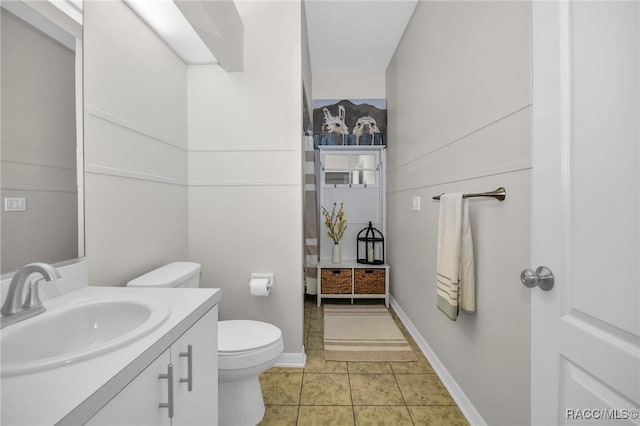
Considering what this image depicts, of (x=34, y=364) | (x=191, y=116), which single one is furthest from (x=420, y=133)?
(x=34, y=364)

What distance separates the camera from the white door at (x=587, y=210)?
24.9 inches

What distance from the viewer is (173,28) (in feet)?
5.30

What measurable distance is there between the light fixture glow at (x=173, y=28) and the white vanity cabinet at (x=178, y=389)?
143 centimetres

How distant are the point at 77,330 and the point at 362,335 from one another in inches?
81.8

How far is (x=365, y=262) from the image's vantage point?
135 inches

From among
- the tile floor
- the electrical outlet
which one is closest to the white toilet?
the tile floor

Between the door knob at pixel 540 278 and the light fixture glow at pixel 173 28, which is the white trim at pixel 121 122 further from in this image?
the door knob at pixel 540 278

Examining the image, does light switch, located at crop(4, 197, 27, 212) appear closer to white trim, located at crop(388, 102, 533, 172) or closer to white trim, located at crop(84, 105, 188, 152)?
white trim, located at crop(84, 105, 188, 152)

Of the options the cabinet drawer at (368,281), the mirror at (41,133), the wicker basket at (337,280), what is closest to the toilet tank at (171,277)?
the mirror at (41,133)

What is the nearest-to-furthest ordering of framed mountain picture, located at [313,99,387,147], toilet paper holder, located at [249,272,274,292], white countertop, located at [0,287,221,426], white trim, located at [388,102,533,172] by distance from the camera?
white countertop, located at [0,287,221,426] → white trim, located at [388,102,533,172] → toilet paper holder, located at [249,272,274,292] → framed mountain picture, located at [313,99,387,147]

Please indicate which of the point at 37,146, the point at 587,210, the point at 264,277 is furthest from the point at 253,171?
the point at 587,210

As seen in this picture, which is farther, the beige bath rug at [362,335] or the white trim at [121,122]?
the beige bath rug at [362,335]

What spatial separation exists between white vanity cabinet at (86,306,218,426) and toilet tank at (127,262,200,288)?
454mm

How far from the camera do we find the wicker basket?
325 cm
